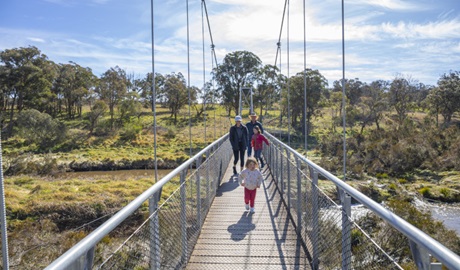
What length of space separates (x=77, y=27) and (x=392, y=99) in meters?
26.7

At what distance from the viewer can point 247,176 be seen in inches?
188

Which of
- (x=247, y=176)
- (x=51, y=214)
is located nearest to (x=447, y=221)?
(x=247, y=176)

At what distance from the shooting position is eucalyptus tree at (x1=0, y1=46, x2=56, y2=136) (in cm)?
1596

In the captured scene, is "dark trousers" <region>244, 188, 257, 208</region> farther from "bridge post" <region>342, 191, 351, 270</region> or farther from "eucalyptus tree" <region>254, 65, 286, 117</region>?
"eucalyptus tree" <region>254, 65, 286, 117</region>

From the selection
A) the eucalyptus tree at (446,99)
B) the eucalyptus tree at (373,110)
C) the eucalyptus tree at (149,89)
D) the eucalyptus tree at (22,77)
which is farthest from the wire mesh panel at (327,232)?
the eucalyptus tree at (149,89)

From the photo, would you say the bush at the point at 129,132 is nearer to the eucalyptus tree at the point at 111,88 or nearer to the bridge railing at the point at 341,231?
the eucalyptus tree at the point at 111,88

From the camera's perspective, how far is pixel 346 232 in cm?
216

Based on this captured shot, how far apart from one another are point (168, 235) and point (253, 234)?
1472 millimetres

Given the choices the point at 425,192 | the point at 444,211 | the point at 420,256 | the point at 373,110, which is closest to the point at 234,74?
the point at 373,110

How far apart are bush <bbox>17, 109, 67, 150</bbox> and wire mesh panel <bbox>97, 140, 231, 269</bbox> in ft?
84.8

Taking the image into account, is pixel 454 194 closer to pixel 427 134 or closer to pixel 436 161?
pixel 436 161

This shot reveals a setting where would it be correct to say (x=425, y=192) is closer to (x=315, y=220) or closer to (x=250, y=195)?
(x=250, y=195)

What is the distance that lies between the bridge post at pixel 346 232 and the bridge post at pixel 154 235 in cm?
107

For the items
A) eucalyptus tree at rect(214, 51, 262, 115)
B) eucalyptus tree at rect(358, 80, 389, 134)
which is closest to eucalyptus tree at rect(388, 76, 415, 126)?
eucalyptus tree at rect(358, 80, 389, 134)
